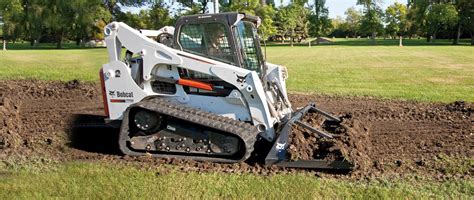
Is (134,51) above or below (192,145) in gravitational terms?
above

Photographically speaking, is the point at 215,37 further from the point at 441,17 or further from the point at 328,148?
the point at 441,17

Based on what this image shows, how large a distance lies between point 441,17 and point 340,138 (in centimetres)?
7150

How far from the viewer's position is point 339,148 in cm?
624

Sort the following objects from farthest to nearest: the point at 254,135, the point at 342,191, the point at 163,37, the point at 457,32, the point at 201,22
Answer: the point at 457,32 < the point at 163,37 < the point at 201,22 < the point at 254,135 < the point at 342,191

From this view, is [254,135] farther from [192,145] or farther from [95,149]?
[95,149]

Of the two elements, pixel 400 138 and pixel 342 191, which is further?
pixel 400 138

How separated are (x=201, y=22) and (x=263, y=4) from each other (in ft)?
223

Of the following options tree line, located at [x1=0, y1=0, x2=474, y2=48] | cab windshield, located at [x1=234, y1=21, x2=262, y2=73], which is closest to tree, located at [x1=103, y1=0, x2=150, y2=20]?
tree line, located at [x1=0, y1=0, x2=474, y2=48]

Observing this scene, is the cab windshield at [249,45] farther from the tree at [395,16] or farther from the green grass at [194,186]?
the tree at [395,16]

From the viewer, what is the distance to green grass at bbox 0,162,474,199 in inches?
208

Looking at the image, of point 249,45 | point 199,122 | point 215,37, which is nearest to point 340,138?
point 199,122

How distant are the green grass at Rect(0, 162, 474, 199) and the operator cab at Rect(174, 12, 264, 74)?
1915 millimetres

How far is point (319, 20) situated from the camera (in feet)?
293

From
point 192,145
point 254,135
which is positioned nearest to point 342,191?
point 254,135
